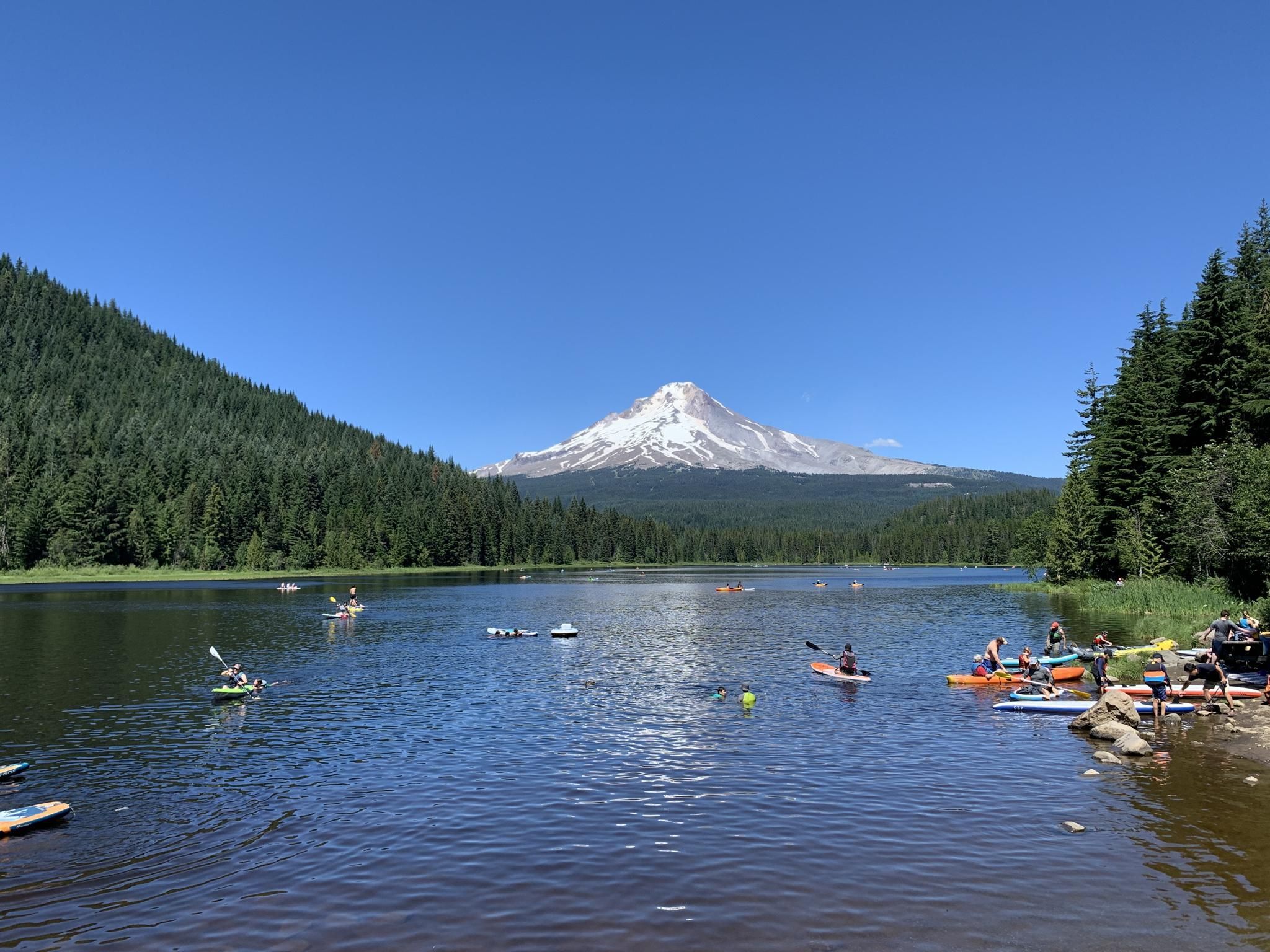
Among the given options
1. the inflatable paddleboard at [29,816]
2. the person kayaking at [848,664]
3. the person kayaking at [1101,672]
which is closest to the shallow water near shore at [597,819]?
the inflatable paddleboard at [29,816]

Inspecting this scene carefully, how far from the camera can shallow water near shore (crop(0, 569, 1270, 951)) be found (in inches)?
571

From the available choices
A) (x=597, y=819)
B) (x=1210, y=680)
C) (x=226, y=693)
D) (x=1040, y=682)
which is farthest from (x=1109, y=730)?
(x=226, y=693)

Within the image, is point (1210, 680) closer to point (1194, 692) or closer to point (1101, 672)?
point (1194, 692)

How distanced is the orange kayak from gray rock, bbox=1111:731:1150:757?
12.7 m

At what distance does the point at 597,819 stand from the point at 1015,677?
2831 centimetres

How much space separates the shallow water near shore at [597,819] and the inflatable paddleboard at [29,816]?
0.38 m

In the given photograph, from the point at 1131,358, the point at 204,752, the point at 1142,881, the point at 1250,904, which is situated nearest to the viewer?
the point at 1250,904

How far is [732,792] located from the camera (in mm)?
22938

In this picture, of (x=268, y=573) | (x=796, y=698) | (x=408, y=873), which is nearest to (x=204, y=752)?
(x=408, y=873)

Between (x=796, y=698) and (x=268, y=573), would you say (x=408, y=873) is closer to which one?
(x=796, y=698)

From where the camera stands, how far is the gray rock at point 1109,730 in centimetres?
2905

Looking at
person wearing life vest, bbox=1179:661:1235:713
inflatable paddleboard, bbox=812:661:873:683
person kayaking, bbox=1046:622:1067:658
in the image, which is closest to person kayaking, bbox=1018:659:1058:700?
person kayaking, bbox=1046:622:1067:658

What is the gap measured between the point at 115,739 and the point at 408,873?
18.3m

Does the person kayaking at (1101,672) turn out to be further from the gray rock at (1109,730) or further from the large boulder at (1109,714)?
the gray rock at (1109,730)
